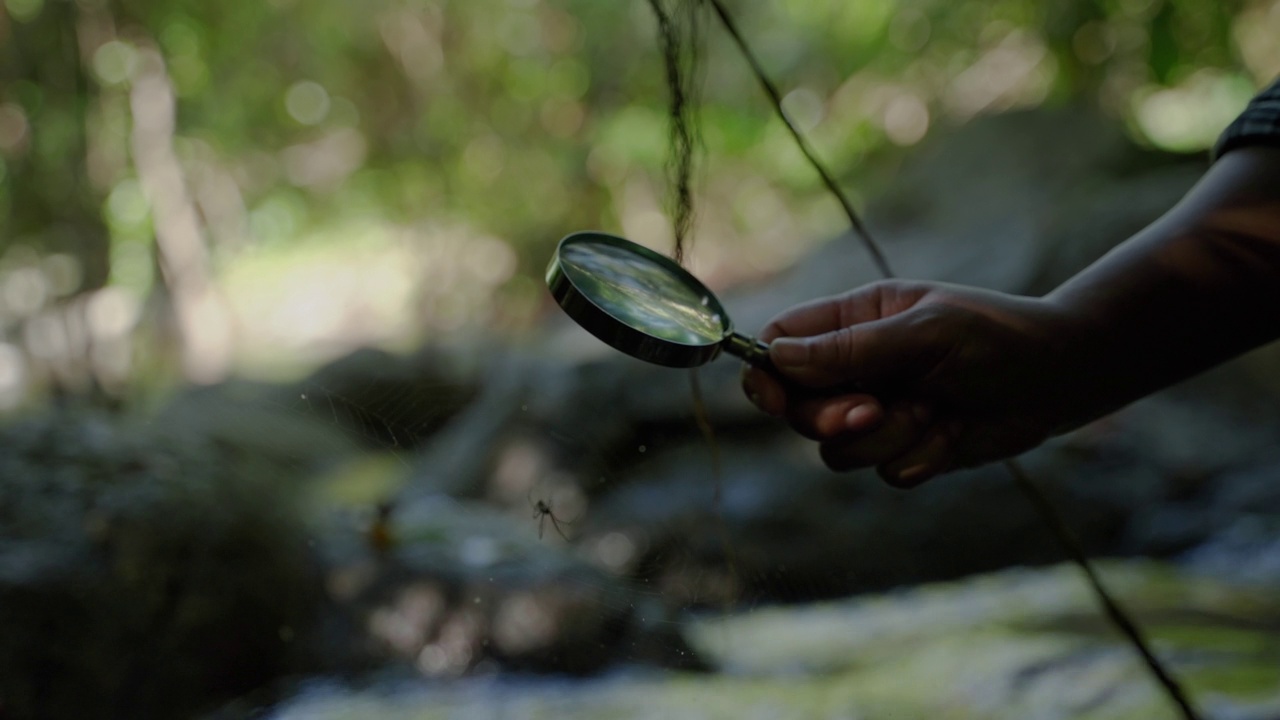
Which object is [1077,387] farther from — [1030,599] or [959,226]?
[959,226]

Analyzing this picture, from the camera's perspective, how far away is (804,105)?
5309mm

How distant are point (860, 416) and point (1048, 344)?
0.26 meters

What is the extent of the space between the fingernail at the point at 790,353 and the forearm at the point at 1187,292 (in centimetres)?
36

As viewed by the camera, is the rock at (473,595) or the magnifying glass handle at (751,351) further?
the rock at (473,595)

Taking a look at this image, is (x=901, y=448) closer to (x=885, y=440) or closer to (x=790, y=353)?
(x=885, y=440)

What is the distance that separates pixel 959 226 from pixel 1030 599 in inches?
91.3

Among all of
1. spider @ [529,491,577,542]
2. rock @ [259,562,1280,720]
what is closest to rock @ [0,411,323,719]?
rock @ [259,562,1280,720]

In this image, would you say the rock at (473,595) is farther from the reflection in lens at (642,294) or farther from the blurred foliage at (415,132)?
the blurred foliage at (415,132)

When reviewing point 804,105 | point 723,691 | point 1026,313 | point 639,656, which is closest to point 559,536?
point 639,656

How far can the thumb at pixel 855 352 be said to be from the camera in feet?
3.25

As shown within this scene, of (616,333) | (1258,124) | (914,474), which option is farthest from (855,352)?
(1258,124)

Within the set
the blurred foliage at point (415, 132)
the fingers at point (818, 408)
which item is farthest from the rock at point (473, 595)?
the blurred foliage at point (415, 132)

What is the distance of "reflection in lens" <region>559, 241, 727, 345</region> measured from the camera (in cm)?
86

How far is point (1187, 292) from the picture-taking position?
3.44 feet
